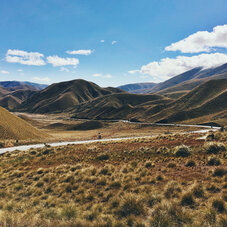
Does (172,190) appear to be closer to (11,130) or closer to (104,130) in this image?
(11,130)

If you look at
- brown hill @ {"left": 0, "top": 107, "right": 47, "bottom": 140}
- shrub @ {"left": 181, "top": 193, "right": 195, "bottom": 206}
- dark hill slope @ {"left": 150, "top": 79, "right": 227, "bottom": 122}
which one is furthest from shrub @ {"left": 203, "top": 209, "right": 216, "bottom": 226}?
dark hill slope @ {"left": 150, "top": 79, "right": 227, "bottom": 122}

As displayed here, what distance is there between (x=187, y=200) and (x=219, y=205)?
3.63 ft

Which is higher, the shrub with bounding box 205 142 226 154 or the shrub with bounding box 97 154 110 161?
the shrub with bounding box 205 142 226 154

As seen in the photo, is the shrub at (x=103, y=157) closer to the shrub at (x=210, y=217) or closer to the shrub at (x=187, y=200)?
the shrub at (x=187, y=200)

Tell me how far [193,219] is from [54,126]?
110m

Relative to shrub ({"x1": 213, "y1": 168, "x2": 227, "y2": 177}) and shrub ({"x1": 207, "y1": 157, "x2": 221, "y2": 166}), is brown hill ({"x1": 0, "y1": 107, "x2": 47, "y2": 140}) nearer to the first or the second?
shrub ({"x1": 207, "y1": 157, "x2": 221, "y2": 166})

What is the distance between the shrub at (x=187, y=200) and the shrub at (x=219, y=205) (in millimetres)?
744

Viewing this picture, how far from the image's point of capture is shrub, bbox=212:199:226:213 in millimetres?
5691

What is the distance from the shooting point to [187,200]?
646 centimetres

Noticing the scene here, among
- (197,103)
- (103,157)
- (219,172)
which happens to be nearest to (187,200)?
(219,172)

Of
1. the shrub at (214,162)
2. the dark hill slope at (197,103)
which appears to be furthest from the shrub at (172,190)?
the dark hill slope at (197,103)

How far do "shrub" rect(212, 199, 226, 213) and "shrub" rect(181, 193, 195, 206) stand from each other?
0.74 metres

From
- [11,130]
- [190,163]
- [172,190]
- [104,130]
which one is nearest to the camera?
[172,190]

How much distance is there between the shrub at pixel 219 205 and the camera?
5691mm
